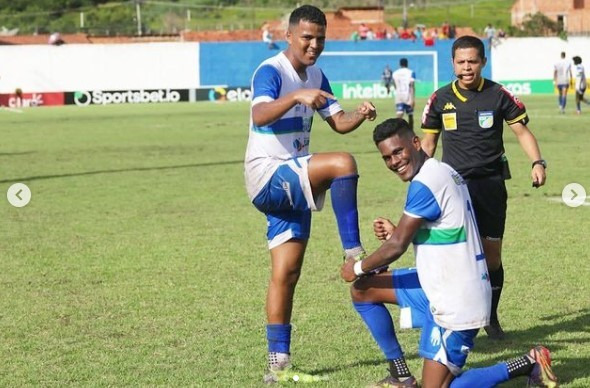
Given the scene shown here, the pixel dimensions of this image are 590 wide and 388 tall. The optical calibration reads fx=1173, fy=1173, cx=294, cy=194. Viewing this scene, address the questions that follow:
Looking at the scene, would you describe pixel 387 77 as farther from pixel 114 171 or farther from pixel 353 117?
pixel 353 117

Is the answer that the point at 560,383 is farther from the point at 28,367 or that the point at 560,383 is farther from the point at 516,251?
the point at 516,251

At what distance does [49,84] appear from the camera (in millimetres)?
60094

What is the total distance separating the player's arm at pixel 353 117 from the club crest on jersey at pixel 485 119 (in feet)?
5.22

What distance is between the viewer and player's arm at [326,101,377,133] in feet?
21.5

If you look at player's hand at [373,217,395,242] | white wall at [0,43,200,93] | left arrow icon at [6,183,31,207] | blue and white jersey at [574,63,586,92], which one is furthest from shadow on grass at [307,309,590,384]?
white wall at [0,43,200,93]

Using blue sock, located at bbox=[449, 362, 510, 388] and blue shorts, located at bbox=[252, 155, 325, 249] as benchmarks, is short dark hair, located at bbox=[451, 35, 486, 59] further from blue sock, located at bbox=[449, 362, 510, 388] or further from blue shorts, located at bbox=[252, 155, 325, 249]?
blue sock, located at bbox=[449, 362, 510, 388]

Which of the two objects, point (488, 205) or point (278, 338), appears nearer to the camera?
point (278, 338)

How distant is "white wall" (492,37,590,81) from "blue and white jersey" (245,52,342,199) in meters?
57.2

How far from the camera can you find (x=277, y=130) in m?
7.10

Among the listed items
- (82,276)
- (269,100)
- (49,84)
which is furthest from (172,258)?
(49,84)

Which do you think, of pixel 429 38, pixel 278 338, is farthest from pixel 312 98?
pixel 429 38

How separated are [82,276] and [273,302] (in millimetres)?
4308

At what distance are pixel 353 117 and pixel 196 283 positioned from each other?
4263mm

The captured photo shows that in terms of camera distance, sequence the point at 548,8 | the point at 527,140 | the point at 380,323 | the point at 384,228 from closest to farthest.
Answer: the point at 384,228, the point at 380,323, the point at 527,140, the point at 548,8
